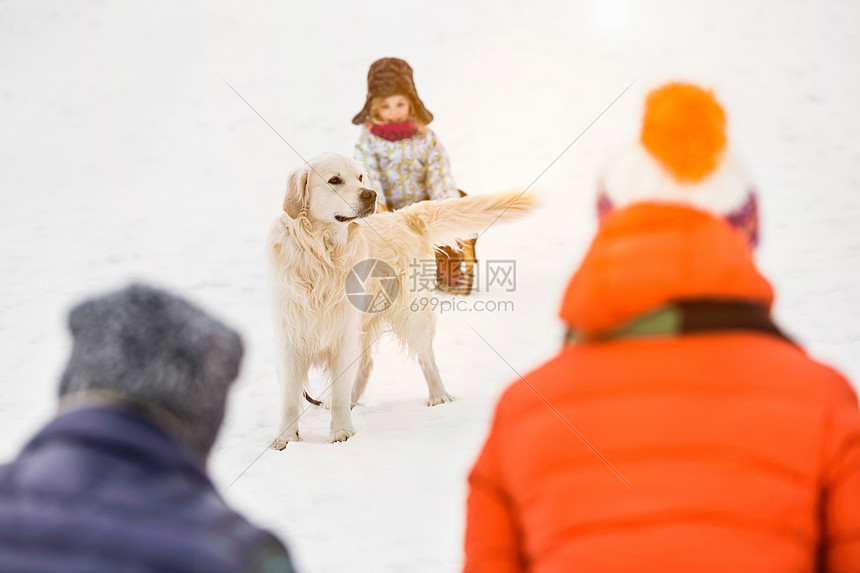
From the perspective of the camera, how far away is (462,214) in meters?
3.73

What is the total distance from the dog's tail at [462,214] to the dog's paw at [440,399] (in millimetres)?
694

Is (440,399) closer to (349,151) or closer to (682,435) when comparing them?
(682,435)

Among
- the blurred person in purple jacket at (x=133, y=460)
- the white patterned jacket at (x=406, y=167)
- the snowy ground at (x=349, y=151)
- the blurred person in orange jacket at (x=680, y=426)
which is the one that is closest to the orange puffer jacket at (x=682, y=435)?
the blurred person in orange jacket at (x=680, y=426)

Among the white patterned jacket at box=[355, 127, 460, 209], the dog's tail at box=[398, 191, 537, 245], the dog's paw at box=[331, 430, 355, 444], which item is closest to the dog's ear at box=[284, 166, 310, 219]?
the dog's tail at box=[398, 191, 537, 245]

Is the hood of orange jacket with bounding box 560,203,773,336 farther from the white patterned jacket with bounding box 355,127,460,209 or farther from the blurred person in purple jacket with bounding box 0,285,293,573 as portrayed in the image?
the white patterned jacket with bounding box 355,127,460,209

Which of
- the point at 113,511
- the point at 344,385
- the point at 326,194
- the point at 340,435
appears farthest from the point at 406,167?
the point at 113,511

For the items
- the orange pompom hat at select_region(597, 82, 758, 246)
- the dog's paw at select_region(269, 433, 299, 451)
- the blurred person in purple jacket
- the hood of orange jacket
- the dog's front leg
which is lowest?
the dog's paw at select_region(269, 433, 299, 451)

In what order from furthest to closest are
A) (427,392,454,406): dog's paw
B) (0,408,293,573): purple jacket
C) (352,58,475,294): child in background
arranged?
(352,58,475,294): child in background → (427,392,454,406): dog's paw → (0,408,293,573): purple jacket

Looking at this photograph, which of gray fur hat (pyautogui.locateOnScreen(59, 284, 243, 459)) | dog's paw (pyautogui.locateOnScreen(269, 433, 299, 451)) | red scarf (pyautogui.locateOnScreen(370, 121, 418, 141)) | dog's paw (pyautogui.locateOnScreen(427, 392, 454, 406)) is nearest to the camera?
gray fur hat (pyautogui.locateOnScreen(59, 284, 243, 459))

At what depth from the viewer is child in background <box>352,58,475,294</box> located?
4.37m

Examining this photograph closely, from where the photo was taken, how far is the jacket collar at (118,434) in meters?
0.81

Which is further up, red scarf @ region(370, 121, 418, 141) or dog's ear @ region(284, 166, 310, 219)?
red scarf @ region(370, 121, 418, 141)

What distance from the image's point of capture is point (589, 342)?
93 centimetres

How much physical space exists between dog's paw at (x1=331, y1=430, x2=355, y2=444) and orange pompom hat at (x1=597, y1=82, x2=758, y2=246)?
2.33 metres
